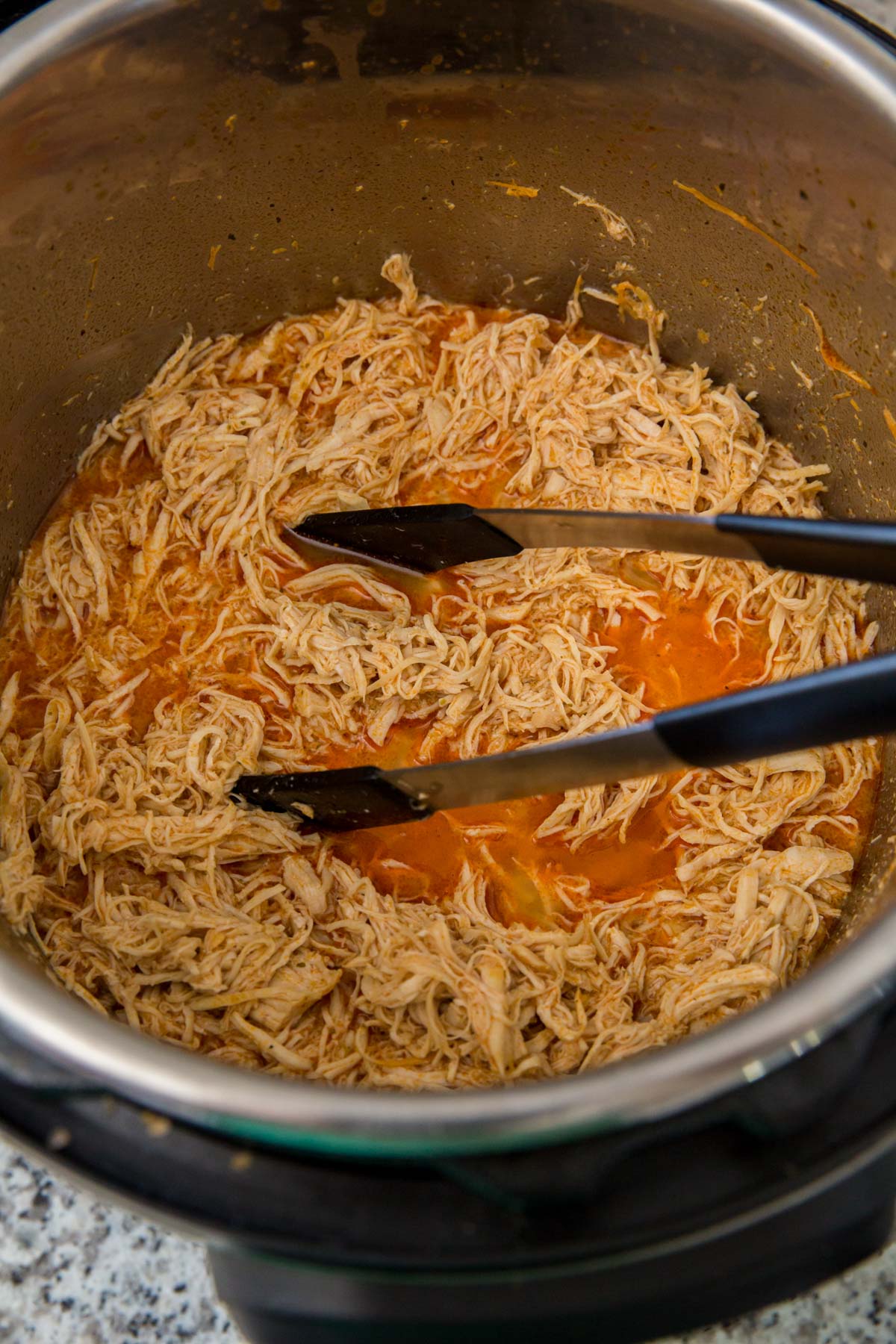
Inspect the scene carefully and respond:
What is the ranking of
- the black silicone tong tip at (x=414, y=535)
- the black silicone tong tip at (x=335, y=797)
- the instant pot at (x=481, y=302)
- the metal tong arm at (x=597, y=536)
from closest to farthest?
1. the instant pot at (x=481, y=302)
2. the metal tong arm at (x=597, y=536)
3. the black silicone tong tip at (x=335, y=797)
4. the black silicone tong tip at (x=414, y=535)

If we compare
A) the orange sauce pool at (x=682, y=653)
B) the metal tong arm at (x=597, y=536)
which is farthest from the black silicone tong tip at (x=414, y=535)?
the orange sauce pool at (x=682, y=653)

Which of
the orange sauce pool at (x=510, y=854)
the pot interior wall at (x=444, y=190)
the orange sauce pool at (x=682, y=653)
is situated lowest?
the orange sauce pool at (x=510, y=854)

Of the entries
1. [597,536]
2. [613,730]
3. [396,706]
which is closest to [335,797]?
[396,706]

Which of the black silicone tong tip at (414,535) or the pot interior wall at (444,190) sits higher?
the pot interior wall at (444,190)

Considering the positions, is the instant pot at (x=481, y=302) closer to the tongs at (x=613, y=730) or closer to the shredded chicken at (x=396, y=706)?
the shredded chicken at (x=396, y=706)

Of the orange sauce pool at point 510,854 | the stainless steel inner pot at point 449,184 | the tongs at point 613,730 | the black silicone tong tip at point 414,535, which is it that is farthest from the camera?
the black silicone tong tip at point 414,535

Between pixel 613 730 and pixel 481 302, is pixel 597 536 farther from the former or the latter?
pixel 481 302

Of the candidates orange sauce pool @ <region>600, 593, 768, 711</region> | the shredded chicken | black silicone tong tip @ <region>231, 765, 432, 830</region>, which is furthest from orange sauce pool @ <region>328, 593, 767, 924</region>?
Result: orange sauce pool @ <region>600, 593, 768, 711</region>

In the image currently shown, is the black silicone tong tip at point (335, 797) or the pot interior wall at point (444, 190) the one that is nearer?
the black silicone tong tip at point (335, 797)

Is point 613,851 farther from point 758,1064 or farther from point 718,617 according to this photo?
point 758,1064
